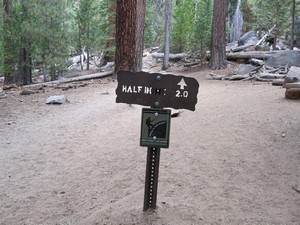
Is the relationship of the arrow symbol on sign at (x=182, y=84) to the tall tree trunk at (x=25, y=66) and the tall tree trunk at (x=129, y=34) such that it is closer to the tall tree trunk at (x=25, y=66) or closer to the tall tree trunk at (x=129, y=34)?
the tall tree trunk at (x=129, y=34)

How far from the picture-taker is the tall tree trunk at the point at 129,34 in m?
9.99

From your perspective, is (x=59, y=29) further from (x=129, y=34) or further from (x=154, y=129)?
(x=154, y=129)

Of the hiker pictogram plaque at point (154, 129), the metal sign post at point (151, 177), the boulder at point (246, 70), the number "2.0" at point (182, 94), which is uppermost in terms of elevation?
the number "2.0" at point (182, 94)

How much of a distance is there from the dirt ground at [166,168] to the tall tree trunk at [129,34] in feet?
10.1

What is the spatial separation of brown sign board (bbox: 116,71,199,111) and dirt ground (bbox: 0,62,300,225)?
1.11 m

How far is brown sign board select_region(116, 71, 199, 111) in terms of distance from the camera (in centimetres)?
317

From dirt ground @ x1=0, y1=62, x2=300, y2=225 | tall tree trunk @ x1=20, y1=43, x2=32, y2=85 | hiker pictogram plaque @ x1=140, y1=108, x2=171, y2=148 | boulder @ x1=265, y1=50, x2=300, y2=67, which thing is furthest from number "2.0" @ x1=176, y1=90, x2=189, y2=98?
tall tree trunk @ x1=20, y1=43, x2=32, y2=85

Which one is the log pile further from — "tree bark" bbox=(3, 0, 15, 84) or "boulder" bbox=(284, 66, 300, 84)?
"tree bark" bbox=(3, 0, 15, 84)

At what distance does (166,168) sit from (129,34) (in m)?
6.69

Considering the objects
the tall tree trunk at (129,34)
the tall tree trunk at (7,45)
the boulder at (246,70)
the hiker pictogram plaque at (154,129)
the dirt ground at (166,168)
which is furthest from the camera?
the tall tree trunk at (7,45)

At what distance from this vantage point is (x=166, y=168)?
14.8 ft

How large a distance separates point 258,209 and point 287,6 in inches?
586

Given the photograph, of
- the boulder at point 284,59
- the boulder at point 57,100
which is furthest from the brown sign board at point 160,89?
the boulder at point 284,59

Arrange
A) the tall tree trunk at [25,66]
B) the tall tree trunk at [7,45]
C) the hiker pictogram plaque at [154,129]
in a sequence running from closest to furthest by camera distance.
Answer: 1. the hiker pictogram plaque at [154,129]
2. the tall tree trunk at [7,45]
3. the tall tree trunk at [25,66]
